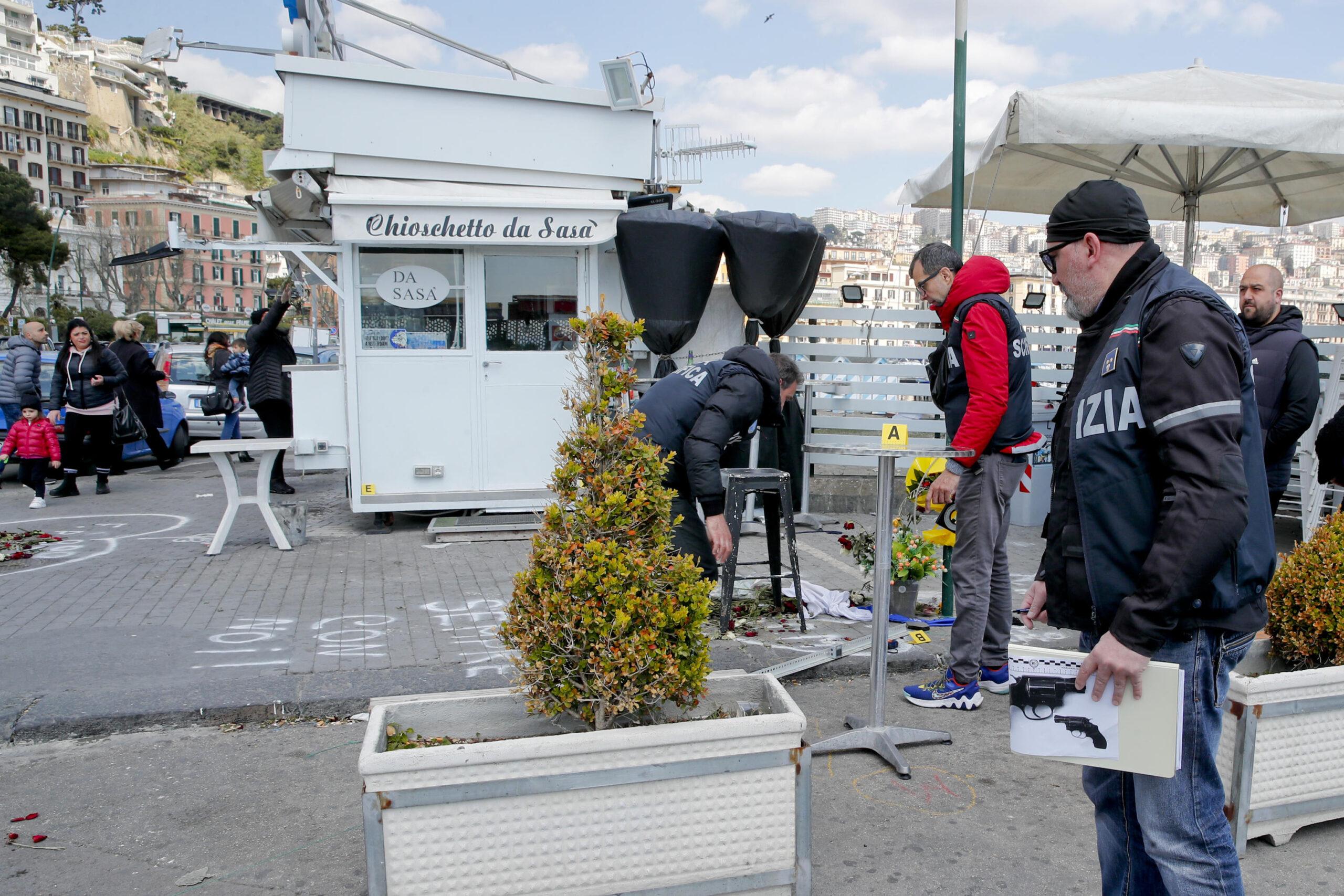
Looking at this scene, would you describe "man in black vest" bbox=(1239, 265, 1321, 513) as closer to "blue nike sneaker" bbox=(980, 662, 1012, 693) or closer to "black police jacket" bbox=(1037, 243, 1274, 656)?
"blue nike sneaker" bbox=(980, 662, 1012, 693)

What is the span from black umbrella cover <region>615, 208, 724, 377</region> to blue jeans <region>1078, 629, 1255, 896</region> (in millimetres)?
5742

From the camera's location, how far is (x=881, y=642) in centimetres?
373

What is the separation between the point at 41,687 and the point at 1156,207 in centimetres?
992

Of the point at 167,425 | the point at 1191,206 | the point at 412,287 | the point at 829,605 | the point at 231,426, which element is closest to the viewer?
the point at 829,605

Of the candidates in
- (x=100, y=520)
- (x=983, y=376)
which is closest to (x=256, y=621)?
(x=983, y=376)

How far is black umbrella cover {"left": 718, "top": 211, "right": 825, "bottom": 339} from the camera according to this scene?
24.3 ft

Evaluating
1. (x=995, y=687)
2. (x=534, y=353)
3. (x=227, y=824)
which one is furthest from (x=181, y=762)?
(x=534, y=353)

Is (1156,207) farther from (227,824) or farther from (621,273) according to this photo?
(227,824)

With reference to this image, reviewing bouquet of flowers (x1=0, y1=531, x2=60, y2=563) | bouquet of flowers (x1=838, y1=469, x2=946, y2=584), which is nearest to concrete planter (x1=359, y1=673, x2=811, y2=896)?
bouquet of flowers (x1=838, y1=469, x2=946, y2=584)

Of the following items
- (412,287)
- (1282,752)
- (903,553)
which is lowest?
(1282,752)

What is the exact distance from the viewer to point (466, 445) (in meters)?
7.97

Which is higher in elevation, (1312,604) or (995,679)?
(1312,604)

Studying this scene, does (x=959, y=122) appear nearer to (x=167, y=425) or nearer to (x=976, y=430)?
(x=976, y=430)

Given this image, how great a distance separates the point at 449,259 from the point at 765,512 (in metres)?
3.95
